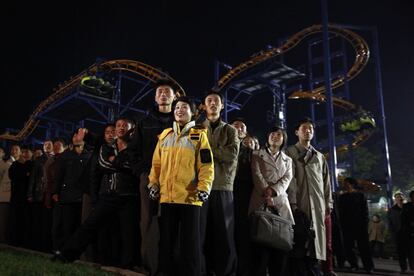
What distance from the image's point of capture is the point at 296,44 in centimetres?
2353

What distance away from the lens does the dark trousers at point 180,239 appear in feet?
12.3

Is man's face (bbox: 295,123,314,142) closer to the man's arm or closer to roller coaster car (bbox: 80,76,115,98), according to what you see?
the man's arm

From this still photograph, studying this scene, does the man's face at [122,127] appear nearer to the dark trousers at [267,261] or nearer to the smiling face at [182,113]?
the smiling face at [182,113]

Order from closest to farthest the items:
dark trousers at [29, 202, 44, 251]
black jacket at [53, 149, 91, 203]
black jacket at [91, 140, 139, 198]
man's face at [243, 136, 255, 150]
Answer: black jacket at [91, 140, 139, 198] < man's face at [243, 136, 255, 150] < black jacket at [53, 149, 91, 203] < dark trousers at [29, 202, 44, 251]

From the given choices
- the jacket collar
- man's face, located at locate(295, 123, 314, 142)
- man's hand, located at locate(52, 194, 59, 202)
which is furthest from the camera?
man's hand, located at locate(52, 194, 59, 202)

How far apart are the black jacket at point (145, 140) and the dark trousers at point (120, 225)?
1.98 feet

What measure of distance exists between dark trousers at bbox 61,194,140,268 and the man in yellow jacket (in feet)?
3.94

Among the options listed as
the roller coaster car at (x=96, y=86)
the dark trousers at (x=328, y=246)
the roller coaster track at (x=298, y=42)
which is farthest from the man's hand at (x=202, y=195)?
the roller coaster track at (x=298, y=42)

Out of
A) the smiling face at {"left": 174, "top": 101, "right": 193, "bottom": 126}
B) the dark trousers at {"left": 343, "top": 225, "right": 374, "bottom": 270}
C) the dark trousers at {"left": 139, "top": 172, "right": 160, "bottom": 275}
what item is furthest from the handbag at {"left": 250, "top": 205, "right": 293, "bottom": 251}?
the dark trousers at {"left": 343, "top": 225, "right": 374, "bottom": 270}

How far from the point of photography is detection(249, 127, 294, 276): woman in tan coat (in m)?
4.81

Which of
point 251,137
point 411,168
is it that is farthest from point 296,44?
point 411,168

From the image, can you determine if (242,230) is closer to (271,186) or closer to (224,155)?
(271,186)

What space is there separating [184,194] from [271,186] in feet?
4.85

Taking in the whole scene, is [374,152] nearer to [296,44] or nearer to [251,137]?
[296,44]
